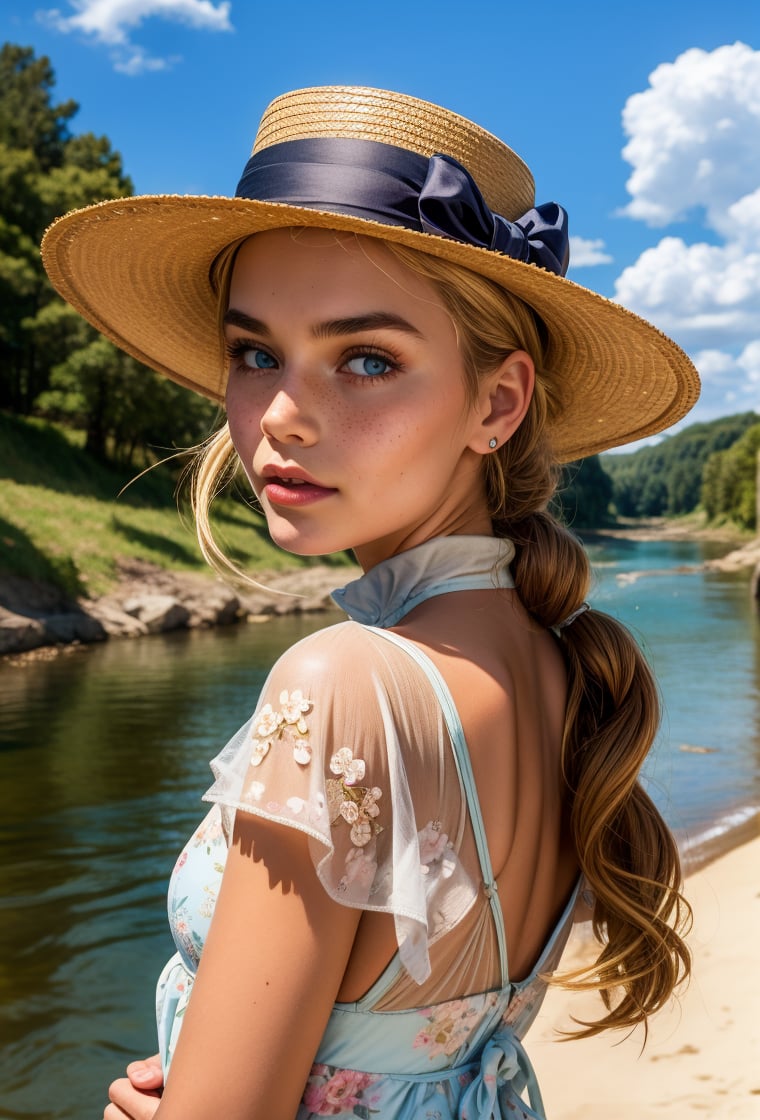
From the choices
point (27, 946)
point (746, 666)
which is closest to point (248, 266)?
point (27, 946)

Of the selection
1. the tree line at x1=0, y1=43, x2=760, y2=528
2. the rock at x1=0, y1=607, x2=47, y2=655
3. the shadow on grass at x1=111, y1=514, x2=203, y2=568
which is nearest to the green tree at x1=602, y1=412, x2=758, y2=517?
the tree line at x1=0, y1=43, x2=760, y2=528

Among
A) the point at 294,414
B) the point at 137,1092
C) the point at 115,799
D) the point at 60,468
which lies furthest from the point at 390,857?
the point at 60,468

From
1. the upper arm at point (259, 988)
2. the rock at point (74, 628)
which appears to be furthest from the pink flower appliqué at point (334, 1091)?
the rock at point (74, 628)

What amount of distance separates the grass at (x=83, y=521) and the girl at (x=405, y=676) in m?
13.8

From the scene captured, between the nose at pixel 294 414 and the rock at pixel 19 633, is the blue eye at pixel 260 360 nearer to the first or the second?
the nose at pixel 294 414

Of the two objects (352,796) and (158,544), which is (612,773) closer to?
(352,796)

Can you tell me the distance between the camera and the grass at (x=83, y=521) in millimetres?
18391

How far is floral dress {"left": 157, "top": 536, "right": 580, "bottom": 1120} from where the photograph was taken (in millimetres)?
1088

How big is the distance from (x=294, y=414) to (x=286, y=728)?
16.7 inches

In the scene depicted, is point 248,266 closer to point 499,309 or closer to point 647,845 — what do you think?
point 499,309

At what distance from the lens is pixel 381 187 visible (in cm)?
139

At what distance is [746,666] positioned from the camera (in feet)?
48.4

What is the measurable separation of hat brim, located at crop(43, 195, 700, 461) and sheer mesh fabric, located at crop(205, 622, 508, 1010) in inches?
21.4

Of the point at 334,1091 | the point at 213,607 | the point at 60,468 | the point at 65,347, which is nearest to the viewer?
the point at 334,1091
